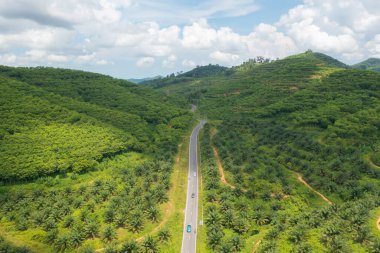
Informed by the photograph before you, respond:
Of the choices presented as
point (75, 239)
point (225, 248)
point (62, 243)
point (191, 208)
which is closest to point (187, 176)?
point (191, 208)

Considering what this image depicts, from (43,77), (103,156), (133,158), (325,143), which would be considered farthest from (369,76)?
(43,77)

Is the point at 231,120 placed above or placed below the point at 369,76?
below

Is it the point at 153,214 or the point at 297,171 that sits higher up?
the point at 297,171

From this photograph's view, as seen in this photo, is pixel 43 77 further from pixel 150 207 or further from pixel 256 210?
pixel 256 210

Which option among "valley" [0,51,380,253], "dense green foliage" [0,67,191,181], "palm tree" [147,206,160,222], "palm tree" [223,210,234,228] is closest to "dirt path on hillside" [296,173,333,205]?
"valley" [0,51,380,253]

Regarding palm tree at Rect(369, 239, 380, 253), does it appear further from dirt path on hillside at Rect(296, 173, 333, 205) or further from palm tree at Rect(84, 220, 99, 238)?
palm tree at Rect(84, 220, 99, 238)

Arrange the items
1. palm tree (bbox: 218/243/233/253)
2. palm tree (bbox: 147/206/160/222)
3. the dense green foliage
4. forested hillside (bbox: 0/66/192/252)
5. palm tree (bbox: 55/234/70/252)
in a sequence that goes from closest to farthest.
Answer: palm tree (bbox: 218/243/233/253)
palm tree (bbox: 55/234/70/252)
forested hillside (bbox: 0/66/192/252)
palm tree (bbox: 147/206/160/222)
the dense green foliage

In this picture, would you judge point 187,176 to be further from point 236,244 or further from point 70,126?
point 70,126
